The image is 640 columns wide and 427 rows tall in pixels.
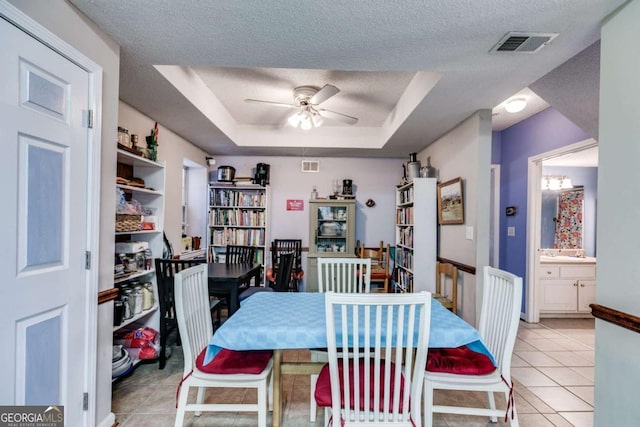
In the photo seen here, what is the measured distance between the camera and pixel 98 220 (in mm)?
1685

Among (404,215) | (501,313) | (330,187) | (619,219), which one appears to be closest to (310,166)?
(330,187)

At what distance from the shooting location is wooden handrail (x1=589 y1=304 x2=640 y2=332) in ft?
4.44

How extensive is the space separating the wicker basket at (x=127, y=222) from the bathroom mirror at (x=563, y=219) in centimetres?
524

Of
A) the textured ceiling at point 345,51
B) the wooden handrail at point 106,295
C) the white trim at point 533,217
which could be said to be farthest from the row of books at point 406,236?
the wooden handrail at point 106,295

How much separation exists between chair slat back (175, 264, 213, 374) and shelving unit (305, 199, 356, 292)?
2846 mm

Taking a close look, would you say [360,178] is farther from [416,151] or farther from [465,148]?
[465,148]

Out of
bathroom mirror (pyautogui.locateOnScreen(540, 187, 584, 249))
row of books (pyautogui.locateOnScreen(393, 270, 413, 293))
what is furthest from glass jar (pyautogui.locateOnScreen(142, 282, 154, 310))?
bathroom mirror (pyautogui.locateOnScreen(540, 187, 584, 249))

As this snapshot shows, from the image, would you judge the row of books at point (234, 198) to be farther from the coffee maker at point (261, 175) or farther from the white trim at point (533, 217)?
the white trim at point (533, 217)

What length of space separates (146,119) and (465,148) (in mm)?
3307

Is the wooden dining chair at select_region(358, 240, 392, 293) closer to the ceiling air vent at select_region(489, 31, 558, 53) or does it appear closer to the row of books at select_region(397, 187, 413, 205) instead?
the row of books at select_region(397, 187, 413, 205)

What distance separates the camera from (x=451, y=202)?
3.36 meters

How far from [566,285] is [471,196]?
7.26 ft

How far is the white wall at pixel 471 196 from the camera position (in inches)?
112

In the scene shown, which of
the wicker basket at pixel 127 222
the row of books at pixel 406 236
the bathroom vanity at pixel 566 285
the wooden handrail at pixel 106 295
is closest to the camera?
the wooden handrail at pixel 106 295
